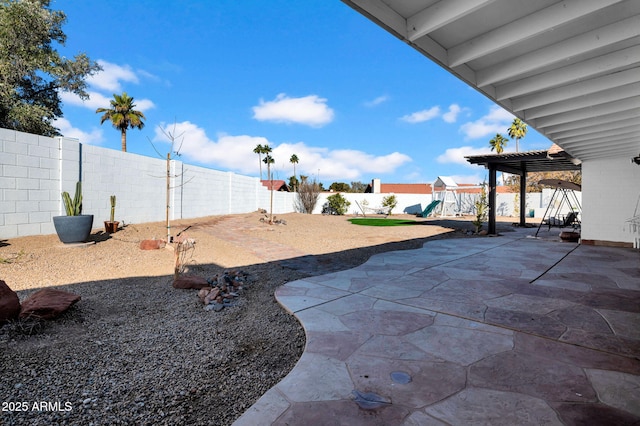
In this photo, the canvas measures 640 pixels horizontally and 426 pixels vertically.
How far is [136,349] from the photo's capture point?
7.56 ft

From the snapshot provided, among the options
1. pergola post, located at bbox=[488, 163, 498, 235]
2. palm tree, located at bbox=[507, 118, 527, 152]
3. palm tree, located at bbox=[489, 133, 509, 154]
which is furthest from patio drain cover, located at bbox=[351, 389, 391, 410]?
palm tree, located at bbox=[507, 118, 527, 152]

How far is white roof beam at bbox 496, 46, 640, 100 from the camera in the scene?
2646mm

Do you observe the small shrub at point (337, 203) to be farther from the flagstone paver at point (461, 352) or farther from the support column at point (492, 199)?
the flagstone paver at point (461, 352)

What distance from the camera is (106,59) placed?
43.1 feet

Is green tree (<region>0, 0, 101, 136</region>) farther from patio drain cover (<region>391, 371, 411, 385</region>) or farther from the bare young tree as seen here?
patio drain cover (<region>391, 371, 411, 385</region>)

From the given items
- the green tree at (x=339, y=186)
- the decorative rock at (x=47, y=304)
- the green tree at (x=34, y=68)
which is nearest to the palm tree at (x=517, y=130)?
the green tree at (x=339, y=186)

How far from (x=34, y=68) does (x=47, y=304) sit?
13.2 metres

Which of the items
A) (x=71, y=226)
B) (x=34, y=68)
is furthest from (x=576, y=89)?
(x=34, y=68)

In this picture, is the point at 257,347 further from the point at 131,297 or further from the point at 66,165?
the point at 66,165

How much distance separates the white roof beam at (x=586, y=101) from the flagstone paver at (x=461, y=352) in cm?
223

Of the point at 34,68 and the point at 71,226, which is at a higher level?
the point at 34,68

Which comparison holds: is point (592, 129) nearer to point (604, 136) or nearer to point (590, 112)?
point (604, 136)

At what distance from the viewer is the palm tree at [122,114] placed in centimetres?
1839

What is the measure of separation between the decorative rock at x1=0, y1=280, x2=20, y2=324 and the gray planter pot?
3502mm
